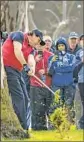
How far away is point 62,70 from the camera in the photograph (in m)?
12.6

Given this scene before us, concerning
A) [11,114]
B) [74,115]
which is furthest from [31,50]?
[11,114]

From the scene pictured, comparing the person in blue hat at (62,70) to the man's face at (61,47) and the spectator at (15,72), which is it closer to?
the man's face at (61,47)

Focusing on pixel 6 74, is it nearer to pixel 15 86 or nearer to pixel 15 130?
pixel 15 86

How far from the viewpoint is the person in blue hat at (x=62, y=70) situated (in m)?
12.5

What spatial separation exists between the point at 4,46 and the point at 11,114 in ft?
5.51

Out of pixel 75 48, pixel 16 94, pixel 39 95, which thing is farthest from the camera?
pixel 75 48

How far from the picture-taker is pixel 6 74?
10.4 meters

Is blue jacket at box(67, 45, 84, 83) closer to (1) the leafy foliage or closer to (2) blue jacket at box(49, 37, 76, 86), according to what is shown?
(2) blue jacket at box(49, 37, 76, 86)

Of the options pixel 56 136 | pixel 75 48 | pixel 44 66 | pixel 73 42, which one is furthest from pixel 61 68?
pixel 56 136

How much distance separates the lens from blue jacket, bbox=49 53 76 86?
12.5 meters

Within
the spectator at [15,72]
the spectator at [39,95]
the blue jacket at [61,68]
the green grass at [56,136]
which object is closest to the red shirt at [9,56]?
the spectator at [15,72]

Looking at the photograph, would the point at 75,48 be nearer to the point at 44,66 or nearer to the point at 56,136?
the point at 44,66

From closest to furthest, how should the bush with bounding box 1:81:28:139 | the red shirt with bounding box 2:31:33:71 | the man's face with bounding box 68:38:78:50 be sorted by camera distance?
the bush with bounding box 1:81:28:139 < the red shirt with bounding box 2:31:33:71 < the man's face with bounding box 68:38:78:50

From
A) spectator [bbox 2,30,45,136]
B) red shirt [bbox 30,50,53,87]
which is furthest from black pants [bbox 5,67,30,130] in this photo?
red shirt [bbox 30,50,53,87]
